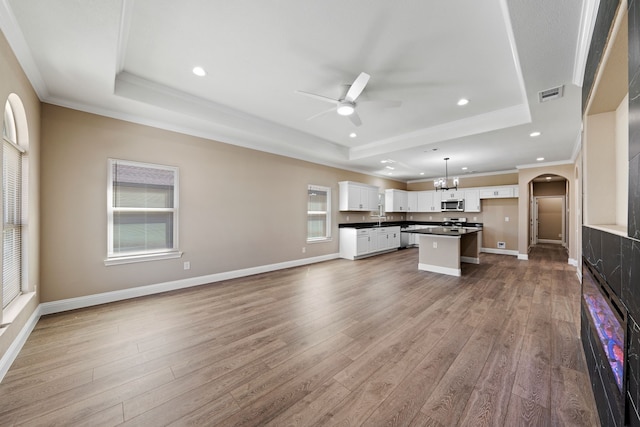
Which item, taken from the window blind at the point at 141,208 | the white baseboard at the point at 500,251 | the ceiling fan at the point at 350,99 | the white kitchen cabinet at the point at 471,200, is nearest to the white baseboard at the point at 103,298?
the window blind at the point at 141,208

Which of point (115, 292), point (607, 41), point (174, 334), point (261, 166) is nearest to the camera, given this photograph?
point (607, 41)

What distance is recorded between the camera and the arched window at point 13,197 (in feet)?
7.45

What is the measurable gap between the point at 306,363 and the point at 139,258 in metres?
3.07

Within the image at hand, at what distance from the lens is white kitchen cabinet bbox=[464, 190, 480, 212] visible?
795 centimetres

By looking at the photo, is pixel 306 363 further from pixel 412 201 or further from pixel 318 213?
pixel 412 201

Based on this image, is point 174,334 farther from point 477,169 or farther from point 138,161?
point 477,169

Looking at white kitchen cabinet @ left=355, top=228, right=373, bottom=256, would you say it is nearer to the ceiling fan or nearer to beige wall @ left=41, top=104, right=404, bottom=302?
beige wall @ left=41, top=104, right=404, bottom=302

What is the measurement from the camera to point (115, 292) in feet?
11.3

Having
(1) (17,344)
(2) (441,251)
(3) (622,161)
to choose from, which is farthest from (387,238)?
(1) (17,344)

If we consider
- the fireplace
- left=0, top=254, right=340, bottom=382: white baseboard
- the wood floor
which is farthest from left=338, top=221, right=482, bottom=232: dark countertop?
the fireplace

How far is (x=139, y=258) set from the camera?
3.64 metres

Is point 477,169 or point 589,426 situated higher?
point 477,169

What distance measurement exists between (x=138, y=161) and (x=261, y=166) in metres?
2.08

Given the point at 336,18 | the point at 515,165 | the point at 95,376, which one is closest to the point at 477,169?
the point at 515,165
